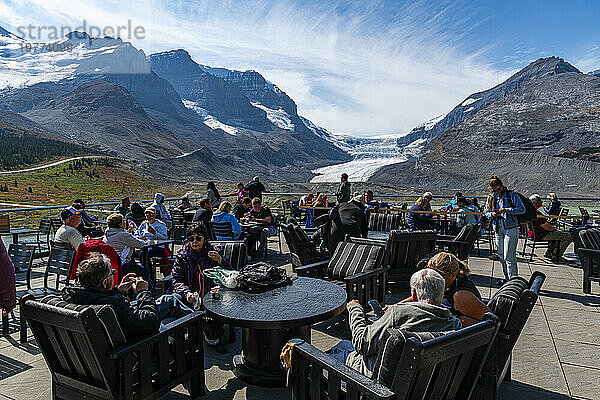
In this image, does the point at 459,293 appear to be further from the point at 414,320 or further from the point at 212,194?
the point at 212,194

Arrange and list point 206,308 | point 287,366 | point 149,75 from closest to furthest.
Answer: point 287,366 < point 206,308 < point 149,75

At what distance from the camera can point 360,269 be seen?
4609 millimetres

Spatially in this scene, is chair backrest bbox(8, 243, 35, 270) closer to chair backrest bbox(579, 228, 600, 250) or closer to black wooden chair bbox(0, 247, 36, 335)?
black wooden chair bbox(0, 247, 36, 335)

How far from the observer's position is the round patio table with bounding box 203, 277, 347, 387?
9.87ft

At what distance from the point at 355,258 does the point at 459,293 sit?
1945mm

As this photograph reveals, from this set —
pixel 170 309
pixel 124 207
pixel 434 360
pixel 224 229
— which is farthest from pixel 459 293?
pixel 124 207

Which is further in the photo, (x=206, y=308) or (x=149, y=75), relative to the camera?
(x=149, y=75)

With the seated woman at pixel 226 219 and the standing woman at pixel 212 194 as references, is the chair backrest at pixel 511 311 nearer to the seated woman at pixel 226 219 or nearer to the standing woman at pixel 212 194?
the seated woman at pixel 226 219

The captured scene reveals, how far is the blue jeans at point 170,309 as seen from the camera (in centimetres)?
324

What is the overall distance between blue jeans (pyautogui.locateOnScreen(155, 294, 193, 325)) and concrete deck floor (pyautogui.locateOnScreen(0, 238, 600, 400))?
1.72 ft

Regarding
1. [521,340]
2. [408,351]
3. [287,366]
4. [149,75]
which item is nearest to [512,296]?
[408,351]

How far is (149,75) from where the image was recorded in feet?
639

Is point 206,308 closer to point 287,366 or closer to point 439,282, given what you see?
point 287,366

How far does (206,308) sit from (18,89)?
7445 inches
